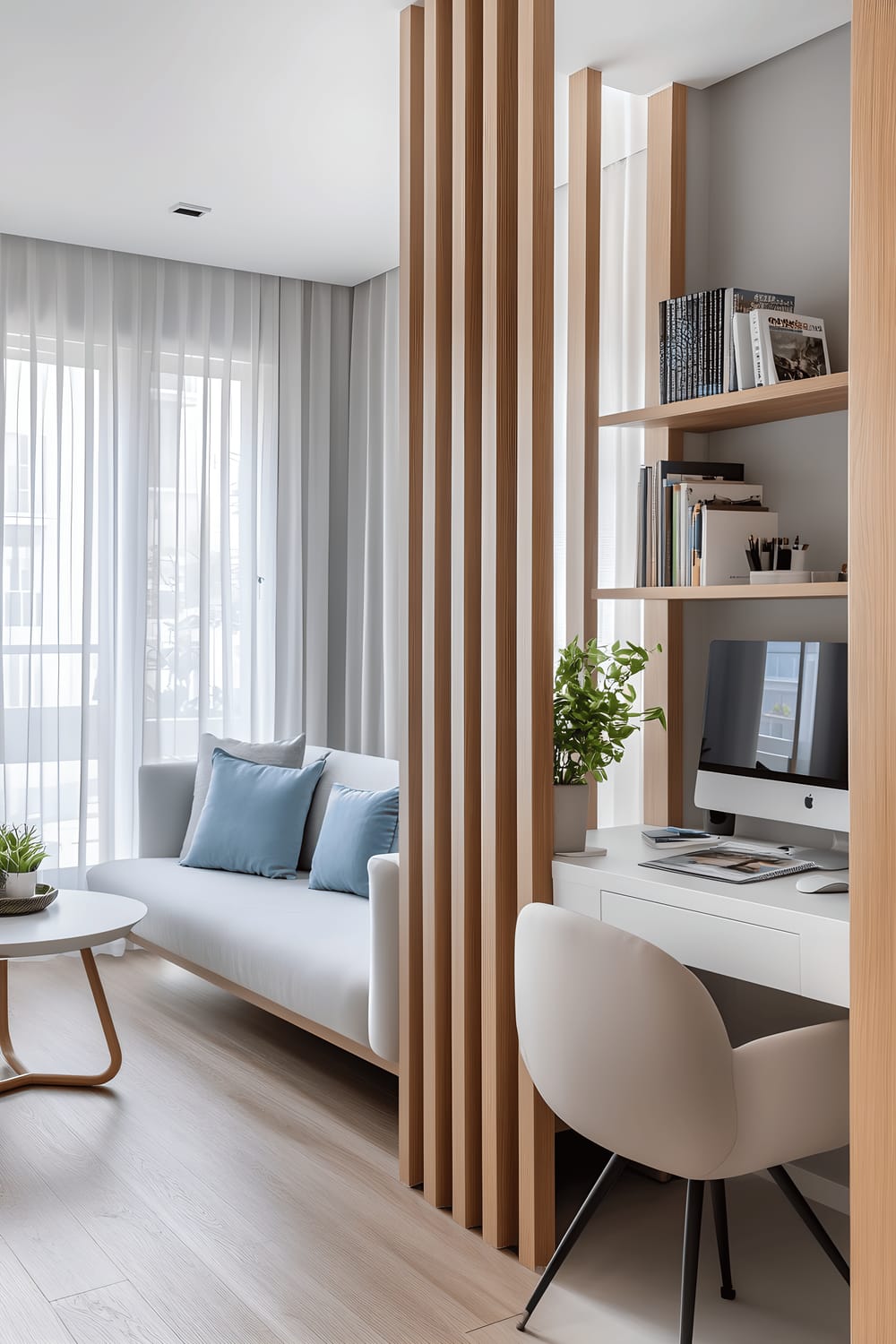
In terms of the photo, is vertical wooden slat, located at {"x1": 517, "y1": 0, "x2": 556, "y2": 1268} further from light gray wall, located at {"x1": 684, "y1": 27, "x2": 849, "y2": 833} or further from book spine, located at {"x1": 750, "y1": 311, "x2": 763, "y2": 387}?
light gray wall, located at {"x1": 684, "y1": 27, "x2": 849, "y2": 833}

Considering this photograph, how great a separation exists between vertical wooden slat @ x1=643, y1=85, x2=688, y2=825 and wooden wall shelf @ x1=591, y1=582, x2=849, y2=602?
33cm

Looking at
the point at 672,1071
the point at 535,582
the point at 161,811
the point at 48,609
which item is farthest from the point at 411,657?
the point at 48,609

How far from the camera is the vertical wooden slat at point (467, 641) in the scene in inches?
102

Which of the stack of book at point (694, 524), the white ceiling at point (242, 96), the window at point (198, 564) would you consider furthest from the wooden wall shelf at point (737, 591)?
the window at point (198, 564)

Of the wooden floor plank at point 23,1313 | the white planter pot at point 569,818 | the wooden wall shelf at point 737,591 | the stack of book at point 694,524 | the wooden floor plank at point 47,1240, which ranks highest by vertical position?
the stack of book at point 694,524

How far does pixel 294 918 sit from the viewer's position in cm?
354

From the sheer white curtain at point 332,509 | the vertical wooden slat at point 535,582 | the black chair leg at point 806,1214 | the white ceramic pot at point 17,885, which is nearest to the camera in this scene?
the black chair leg at point 806,1214

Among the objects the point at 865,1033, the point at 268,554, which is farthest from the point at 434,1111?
the point at 268,554

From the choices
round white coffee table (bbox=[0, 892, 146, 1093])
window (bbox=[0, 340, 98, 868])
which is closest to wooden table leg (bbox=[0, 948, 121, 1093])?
round white coffee table (bbox=[0, 892, 146, 1093])

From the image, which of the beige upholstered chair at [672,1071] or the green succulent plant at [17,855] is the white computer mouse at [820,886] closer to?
the beige upholstered chair at [672,1071]

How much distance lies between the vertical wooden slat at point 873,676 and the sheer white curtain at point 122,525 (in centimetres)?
356

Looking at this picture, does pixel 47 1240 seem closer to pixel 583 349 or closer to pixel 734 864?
pixel 734 864

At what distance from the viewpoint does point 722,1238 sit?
7.39 feet

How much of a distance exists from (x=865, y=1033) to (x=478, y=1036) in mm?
1078
